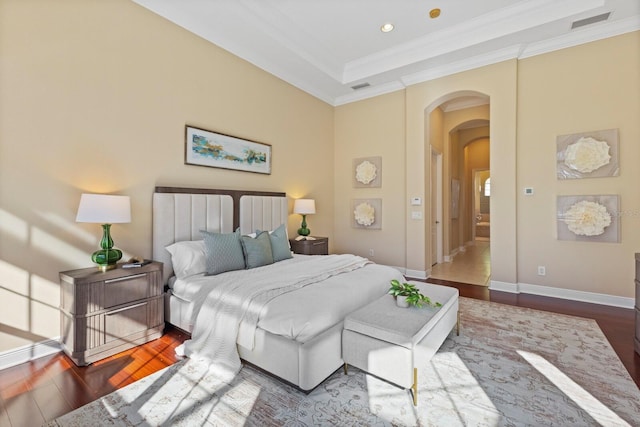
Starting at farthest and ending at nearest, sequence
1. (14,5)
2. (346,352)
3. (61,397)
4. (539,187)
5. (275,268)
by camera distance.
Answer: (539,187), (275,268), (14,5), (346,352), (61,397)

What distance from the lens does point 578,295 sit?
391 cm

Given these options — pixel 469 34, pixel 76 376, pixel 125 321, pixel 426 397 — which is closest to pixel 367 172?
pixel 469 34

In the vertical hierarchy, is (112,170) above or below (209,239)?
above

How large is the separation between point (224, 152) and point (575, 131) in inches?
184

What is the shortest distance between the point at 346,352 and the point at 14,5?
371cm

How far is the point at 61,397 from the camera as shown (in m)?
1.92

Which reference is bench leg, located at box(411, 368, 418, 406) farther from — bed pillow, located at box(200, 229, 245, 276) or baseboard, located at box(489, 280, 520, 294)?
baseboard, located at box(489, 280, 520, 294)

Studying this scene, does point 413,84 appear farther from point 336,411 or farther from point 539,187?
point 336,411

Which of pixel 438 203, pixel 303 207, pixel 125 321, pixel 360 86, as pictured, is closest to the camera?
pixel 125 321

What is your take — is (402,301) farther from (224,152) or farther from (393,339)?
(224,152)

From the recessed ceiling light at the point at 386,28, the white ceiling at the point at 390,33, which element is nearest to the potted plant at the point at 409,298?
the white ceiling at the point at 390,33

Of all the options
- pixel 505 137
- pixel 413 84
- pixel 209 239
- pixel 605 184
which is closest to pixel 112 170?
pixel 209 239

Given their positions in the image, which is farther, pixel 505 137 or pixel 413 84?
pixel 413 84

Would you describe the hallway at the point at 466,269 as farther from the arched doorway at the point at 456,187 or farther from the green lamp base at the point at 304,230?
the green lamp base at the point at 304,230
